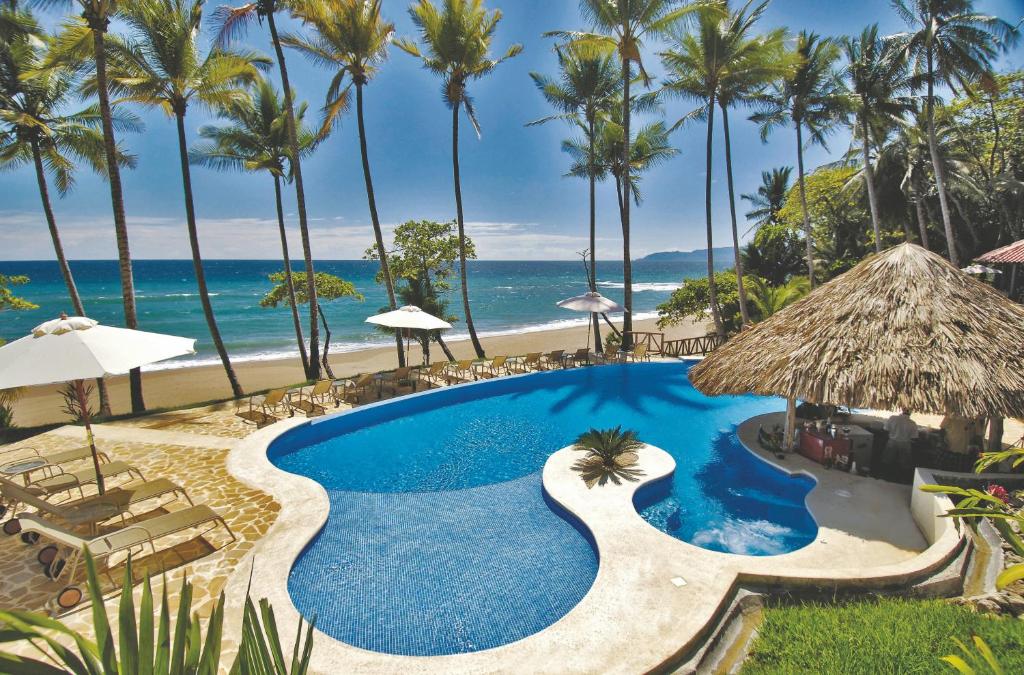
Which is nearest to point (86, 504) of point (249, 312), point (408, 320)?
point (408, 320)

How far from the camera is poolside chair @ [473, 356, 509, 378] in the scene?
14.9 meters

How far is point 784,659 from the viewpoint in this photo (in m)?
3.91

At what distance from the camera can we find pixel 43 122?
12.6 meters

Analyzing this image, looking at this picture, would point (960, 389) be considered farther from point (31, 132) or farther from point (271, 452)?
→ point (31, 132)

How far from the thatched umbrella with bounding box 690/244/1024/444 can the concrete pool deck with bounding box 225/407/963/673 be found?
151 cm

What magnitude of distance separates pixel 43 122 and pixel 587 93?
1711 centimetres

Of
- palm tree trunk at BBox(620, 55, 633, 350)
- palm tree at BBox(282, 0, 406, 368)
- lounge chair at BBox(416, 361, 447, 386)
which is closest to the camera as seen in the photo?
palm tree at BBox(282, 0, 406, 368)

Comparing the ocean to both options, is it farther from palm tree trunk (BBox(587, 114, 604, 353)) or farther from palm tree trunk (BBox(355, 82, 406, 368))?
palm tree trunk (BBox(355, 82, 406, 368))

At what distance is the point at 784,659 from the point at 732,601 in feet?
3.03

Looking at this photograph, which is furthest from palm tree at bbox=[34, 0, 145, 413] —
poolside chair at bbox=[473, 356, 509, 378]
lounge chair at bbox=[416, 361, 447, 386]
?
poolside chair at bbox=[473, 356, 509, 378]

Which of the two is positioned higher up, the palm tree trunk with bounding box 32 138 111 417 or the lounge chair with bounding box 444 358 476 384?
the palm tree trunk with bounding box 32 138 111 417

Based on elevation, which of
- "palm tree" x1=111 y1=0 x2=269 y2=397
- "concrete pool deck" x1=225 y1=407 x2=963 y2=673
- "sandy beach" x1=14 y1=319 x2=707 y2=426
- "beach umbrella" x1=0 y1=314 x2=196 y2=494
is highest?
"palm tree" x1=111 y1=0 x2=269 y2=397

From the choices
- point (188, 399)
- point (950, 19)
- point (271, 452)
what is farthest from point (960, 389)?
point (188, 399)

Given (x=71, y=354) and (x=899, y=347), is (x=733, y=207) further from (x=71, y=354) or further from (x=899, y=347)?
(x=71, y=354)
